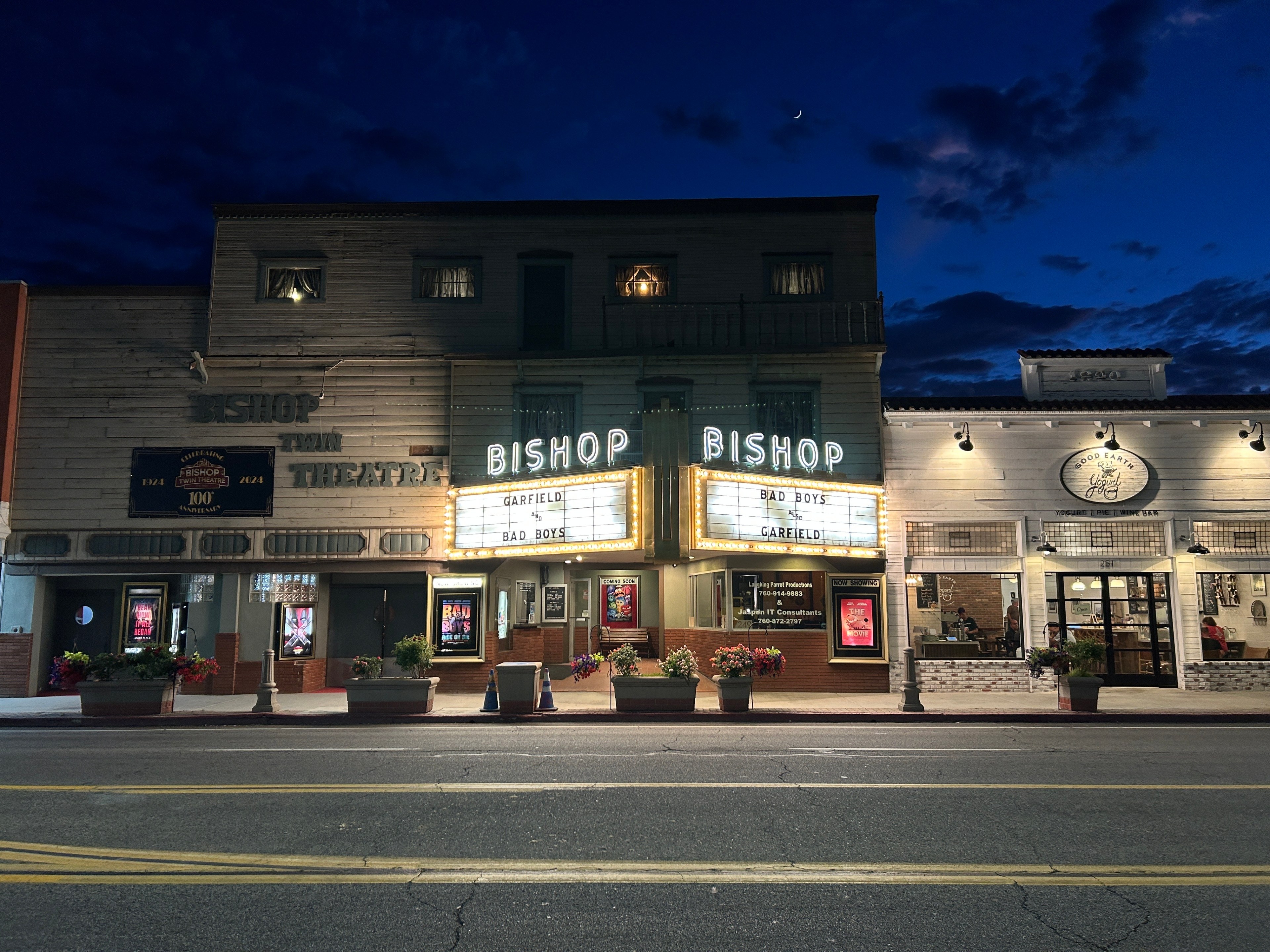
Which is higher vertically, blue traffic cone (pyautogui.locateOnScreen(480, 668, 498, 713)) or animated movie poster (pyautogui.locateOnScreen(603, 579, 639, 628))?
animated movie poster (pyautogui.locateOnScreen(603, 579, 639, 628))

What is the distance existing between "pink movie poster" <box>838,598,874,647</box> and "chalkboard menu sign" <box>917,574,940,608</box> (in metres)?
1.35

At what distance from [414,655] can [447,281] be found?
10315 mm

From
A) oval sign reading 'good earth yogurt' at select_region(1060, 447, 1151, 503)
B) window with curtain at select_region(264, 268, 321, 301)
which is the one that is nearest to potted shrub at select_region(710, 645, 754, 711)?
oval sign reading 'good earth yogurt' at select_region(1060, 447, 1151, 503)

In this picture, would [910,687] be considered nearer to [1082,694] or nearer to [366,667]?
[1082,694]

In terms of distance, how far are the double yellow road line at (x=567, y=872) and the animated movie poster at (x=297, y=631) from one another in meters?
15.6

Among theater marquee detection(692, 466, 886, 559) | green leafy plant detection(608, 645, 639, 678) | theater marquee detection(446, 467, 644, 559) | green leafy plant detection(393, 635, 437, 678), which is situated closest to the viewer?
green leafy plant detection(608, 645, 639, 678)

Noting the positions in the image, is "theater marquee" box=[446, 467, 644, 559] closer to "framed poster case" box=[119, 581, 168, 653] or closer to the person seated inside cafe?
"framed poster case" box=[119, 581, 168, 653]

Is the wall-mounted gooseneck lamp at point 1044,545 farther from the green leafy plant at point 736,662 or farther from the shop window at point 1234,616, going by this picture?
the green leafy plant at point 736,662

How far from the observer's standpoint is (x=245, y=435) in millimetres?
22297

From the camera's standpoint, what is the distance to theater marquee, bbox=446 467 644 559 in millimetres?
18891

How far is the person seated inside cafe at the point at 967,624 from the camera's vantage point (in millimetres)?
21172

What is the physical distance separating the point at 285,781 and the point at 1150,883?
27.8ft

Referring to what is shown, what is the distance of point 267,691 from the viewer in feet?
57.0

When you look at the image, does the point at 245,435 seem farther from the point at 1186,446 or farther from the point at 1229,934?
the point at 1186,446
